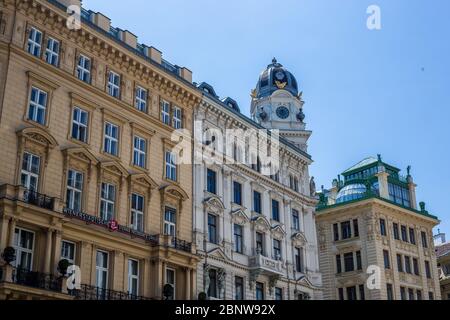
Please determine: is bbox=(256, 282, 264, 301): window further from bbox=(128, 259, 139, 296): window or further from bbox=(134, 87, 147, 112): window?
bbox=(134, 87, 147, 112): window

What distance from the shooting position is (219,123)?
47.8 metres

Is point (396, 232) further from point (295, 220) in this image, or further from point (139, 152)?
point (139, 152)

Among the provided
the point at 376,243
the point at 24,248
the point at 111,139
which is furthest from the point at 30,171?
the point at 376,243

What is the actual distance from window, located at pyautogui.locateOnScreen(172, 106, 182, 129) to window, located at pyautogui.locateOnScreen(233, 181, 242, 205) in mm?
6798

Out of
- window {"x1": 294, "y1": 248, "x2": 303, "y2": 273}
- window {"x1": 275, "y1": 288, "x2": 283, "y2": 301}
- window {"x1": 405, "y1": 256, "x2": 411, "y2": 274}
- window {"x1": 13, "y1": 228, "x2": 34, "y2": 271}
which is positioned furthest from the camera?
window {"x1": 405, "y1": 256, "x2": 411, "y2": 274}

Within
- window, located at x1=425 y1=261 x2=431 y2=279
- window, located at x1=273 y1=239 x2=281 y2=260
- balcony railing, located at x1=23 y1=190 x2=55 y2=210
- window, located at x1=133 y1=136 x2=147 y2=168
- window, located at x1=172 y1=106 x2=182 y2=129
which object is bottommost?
balcony railing, located at x1=23 y1=190 x2=55 y2=210

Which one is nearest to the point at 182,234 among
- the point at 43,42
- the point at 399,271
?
the point at 43,42

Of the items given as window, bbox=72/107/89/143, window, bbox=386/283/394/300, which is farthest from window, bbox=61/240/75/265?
window, bbox=386/283/394/300

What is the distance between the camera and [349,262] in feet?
212

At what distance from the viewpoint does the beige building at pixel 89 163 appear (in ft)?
105

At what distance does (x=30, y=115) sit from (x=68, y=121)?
244 cm

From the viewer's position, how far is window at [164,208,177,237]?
40.7 m
